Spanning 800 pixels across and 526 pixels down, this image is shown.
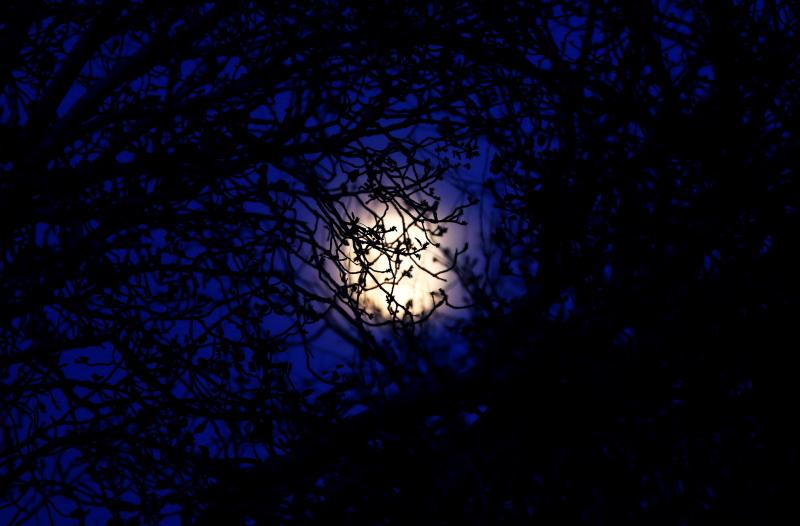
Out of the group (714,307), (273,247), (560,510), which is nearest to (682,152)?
(714,307)

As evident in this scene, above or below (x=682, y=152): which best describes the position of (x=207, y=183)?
above

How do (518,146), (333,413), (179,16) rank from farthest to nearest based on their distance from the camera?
(518,146)
(179,16)
(333,413)

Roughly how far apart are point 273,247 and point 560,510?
2.59 m

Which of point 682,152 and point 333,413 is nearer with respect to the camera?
point 333,413

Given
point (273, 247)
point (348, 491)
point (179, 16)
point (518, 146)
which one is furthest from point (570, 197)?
point (179, 16)

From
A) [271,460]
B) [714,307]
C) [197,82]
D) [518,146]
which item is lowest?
[714,307]

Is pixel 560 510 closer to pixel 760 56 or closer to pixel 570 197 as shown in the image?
pixel 570 197

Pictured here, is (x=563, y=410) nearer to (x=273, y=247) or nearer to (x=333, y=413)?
(x=333, y=413)

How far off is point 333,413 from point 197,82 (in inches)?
99.7

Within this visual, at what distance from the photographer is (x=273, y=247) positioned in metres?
5.33

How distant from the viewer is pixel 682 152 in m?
5.25

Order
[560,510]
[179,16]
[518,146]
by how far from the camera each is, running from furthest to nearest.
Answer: [518,146] → [179,16] → [560,510]

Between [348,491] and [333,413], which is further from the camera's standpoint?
[333,413]

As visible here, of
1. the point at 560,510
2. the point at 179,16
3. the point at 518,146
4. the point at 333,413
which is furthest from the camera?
the point at 518,146
